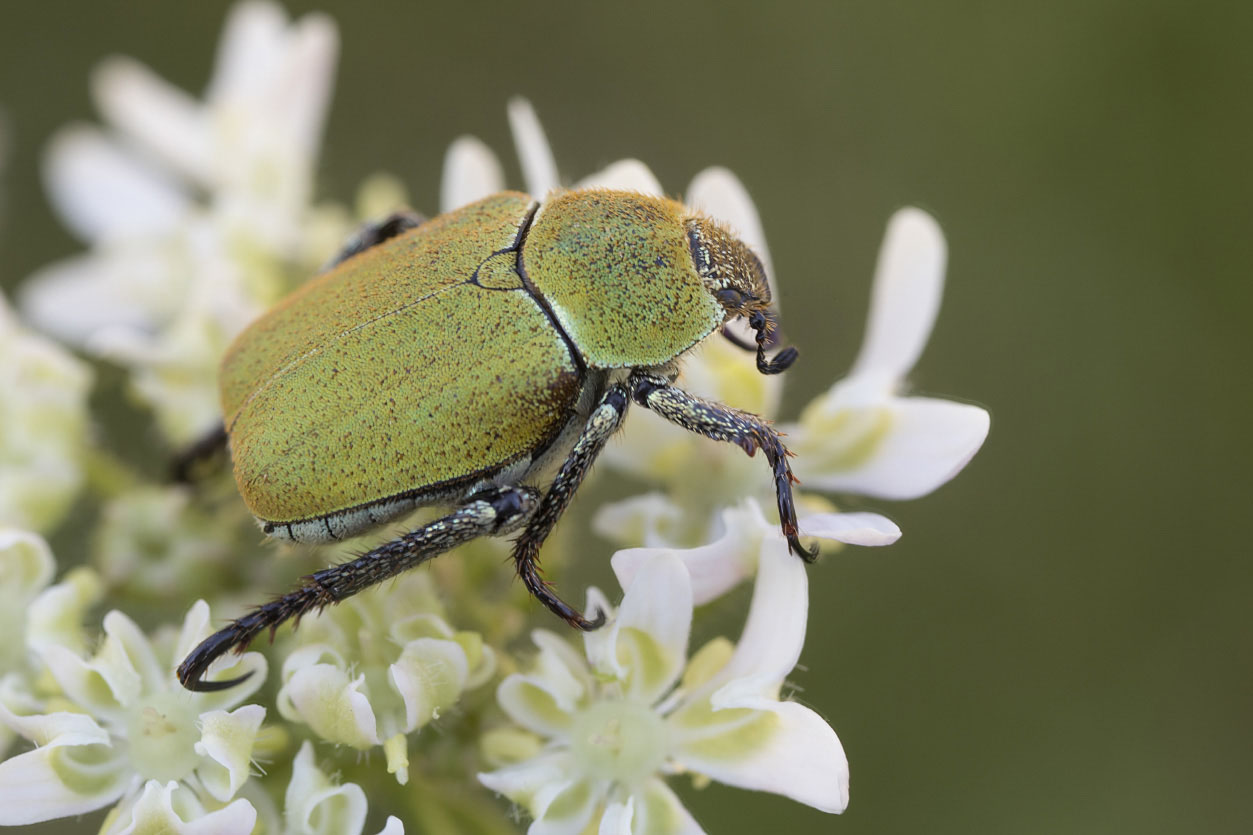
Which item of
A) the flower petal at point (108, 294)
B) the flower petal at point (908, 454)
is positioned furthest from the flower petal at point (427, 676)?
the flower petal at point (108, 294)

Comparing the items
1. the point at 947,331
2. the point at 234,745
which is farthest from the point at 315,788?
the point at 947,331

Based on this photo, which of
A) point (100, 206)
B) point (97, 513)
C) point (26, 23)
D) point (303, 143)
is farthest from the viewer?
point (26, 23)

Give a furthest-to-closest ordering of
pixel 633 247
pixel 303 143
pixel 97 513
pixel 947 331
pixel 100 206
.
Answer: pixel 947 331 < pixel 100 206 < pixel 303 143 < pixel 97 513 < pixel 633 247

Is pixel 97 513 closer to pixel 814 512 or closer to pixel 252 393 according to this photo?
pixel 252 393

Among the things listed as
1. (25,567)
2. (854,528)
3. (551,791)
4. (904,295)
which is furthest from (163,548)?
(904,295)

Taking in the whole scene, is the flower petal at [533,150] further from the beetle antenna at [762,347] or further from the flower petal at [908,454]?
the flower petal at [908,454]

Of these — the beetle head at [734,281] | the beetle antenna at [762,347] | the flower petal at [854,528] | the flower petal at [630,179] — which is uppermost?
the flower petal at [630,179]

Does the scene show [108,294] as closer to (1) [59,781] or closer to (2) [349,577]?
(1) [59,781]
